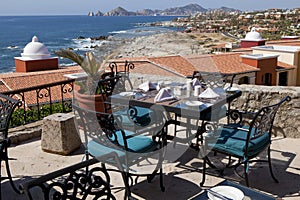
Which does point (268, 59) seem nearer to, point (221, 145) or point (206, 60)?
point (206, 60)

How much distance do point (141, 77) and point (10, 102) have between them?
12.4 feet

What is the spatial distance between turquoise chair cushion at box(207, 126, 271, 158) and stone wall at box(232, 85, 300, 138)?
1382 millimetres

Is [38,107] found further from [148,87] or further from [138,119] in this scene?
[148,87]

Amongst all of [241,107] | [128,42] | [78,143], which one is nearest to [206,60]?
[128,42]

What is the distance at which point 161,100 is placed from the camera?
3.58m

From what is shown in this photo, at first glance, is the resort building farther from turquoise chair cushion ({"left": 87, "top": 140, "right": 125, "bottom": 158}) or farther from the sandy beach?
turquoise chair cushion ({"left": 87, "top": 140, "right": 125, "bottom": 158})

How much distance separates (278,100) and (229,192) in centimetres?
282

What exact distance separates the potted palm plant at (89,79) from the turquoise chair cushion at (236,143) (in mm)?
2625

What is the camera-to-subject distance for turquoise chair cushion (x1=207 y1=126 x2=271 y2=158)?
3092 millimetres

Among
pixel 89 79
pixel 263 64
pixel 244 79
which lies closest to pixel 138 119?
pixel 89 79

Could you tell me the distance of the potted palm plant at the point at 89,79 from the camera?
546 cm

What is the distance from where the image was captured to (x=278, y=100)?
4547mm

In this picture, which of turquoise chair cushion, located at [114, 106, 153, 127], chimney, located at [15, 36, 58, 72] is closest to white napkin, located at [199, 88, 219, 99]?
turquoise chair cushion, located at [114, 106, 153, 127]

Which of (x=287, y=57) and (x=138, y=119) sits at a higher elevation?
(x=138, y=119)
